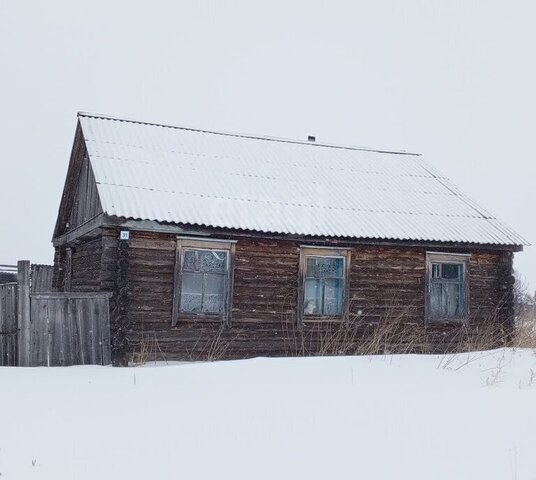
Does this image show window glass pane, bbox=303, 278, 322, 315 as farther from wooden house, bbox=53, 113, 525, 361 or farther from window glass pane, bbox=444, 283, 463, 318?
window glass pane, bbox=444, 283, 463, 318

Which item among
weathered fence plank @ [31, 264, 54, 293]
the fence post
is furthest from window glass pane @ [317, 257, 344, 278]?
weathered fence plank @ [31, 264, 54, 293]

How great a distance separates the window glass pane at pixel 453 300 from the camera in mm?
14664

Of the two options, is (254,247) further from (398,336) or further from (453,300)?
(453,300)

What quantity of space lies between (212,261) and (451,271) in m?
5.43

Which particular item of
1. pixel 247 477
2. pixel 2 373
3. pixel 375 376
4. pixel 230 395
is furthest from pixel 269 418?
pixel 2 373

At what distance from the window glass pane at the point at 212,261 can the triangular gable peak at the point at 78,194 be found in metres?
2.20

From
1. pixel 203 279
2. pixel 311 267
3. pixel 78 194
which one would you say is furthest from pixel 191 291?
pixel 78 194

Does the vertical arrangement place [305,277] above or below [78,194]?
below

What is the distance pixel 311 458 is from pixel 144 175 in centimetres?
930

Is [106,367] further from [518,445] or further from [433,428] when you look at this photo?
[518,445]

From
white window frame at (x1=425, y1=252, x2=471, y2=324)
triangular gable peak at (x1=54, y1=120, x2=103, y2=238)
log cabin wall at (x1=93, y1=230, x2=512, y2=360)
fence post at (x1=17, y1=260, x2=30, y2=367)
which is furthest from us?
white window frame at (x1=425, y1=252, x2=471, y2=324)

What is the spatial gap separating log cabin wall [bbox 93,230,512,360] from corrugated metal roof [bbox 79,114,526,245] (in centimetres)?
47

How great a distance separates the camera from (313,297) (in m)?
13.5

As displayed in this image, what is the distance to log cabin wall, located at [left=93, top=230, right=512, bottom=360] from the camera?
12.1 metres
